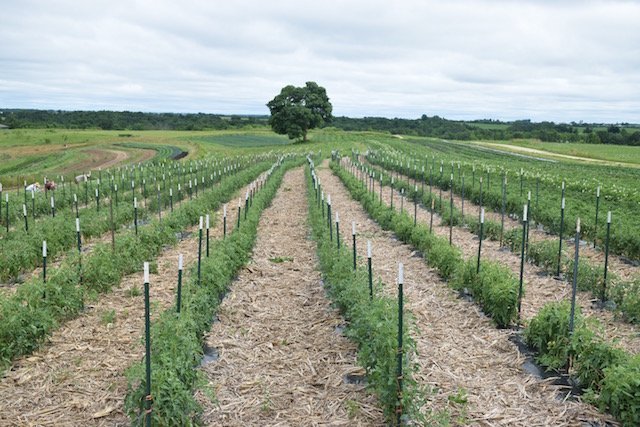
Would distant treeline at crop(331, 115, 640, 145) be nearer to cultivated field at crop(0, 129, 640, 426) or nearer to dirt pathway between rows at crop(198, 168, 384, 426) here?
cultivated field at crop(0, 129, 640, 426)

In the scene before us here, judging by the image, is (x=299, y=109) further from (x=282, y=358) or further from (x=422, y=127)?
(x=282, y=358)

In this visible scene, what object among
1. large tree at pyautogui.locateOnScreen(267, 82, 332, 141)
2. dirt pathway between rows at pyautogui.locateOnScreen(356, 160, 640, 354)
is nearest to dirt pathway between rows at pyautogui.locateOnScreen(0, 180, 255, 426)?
dirt pathway between rows at pyautogui.locateOnScreen(356, 160, 640, 354)

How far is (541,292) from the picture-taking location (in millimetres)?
9617

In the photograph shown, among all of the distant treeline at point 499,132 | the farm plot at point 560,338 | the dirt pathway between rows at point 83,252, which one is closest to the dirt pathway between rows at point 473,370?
the farm plot at point 560,338

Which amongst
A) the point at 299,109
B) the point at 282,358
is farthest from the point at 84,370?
the point at 299,109

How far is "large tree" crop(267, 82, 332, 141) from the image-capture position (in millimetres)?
67312

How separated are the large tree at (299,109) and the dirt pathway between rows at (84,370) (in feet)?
193

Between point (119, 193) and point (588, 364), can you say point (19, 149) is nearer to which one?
point (119, 193)

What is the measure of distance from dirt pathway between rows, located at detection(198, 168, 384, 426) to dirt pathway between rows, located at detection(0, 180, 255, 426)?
3.00 feet

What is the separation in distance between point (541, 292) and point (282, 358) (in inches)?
181

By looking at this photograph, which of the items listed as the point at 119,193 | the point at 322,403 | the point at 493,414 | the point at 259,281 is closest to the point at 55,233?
the point at 259,281

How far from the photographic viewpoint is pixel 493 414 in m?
5.75

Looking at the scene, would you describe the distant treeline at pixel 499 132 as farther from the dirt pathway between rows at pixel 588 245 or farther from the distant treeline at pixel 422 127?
the dirt pathway between rows at pixel 588 245

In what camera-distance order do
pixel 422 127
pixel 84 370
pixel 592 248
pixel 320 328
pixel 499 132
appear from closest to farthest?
pixel 84 370, pixel 320 328, pixel 592 248, pixel 499 132, pixel 422 127
